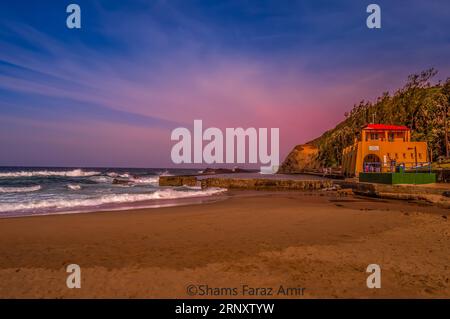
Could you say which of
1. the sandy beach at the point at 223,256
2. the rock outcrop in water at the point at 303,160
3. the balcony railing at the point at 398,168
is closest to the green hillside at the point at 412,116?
the rock outcrop in water at the point at 303,160

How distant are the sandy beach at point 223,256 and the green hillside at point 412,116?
187ft

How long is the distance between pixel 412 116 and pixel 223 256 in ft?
290

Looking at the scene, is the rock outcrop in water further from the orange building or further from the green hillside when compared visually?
the orange building

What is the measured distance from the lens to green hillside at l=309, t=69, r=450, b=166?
6475 centimetres

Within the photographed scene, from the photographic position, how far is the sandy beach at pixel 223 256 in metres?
5.59

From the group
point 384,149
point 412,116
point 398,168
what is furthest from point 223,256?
point 412,116

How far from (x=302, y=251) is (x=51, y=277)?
18.9 ft

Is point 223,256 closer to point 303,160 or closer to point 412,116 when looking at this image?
point 412,116

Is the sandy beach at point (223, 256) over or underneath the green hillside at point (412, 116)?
underneath

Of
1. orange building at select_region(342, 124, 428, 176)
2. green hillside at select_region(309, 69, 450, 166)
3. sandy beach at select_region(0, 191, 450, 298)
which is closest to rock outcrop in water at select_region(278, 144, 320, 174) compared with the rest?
green hillside at select_region(309, 69, 450, 166)

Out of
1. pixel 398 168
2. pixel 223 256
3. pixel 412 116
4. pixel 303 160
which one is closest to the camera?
pixel 223 256

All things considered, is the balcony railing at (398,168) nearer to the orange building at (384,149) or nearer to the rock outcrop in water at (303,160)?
the orange building at (384,149)

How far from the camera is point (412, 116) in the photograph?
263 feet

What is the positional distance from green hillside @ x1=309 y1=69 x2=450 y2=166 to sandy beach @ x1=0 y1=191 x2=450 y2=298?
187 feet
